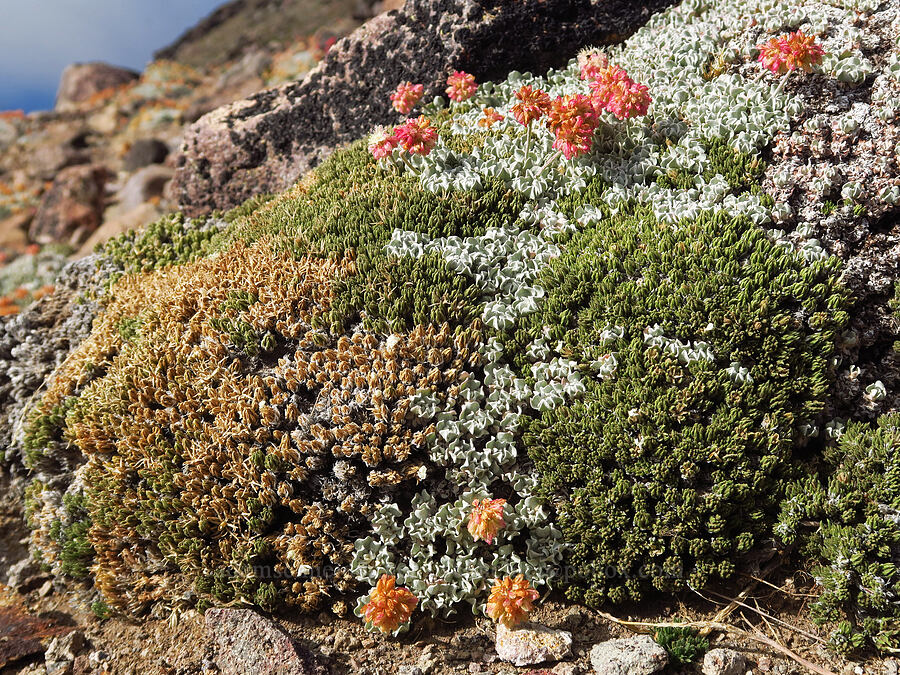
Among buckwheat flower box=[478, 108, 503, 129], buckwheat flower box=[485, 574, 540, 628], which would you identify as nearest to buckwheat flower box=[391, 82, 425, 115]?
buckwheat flower box=[478, 108, 503, 129]

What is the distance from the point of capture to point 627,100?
5777 millimetres

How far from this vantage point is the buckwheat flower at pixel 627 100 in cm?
577

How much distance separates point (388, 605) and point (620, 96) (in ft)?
15.0

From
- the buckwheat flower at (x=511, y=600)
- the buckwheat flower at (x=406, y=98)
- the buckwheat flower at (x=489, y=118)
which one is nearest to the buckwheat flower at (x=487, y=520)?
the buckwheat flower at (x=511, y=600)

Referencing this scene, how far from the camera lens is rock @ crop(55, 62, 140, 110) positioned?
32.4 meters

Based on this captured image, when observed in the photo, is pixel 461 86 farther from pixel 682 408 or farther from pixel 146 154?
pixel 146 154

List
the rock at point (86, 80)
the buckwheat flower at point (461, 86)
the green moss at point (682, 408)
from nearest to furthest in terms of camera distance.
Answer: the green moss at point (682, 408) → the buckwheat flower at point (461, 86) → the rock at point (86, 80)

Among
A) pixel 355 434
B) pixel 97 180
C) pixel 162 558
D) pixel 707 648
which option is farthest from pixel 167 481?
pixel 97 180

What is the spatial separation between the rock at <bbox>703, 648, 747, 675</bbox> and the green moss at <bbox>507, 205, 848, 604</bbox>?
483 millimetres

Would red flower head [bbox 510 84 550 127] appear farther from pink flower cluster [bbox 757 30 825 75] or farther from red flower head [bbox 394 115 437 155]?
pink flower cluster [bbox 757 30 825 75]

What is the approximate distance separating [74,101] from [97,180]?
1803 cm

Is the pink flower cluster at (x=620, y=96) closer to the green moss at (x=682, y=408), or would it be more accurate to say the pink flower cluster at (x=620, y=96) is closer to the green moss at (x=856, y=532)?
the green moss at (x=682, y=408)

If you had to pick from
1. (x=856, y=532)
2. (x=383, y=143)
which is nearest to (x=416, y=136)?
(x=383, y=143)

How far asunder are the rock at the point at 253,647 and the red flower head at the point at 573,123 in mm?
4473
